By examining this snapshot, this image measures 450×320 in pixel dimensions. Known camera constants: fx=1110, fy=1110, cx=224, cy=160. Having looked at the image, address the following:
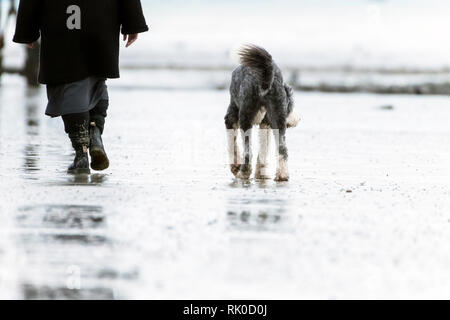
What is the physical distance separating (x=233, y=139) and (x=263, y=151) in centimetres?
29

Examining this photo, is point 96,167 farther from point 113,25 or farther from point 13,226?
point 13,226

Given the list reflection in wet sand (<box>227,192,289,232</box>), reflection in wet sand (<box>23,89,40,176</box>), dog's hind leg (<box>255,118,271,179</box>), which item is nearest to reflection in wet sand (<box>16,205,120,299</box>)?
reflection in wet sand (<box>227,192,289,232</box>)

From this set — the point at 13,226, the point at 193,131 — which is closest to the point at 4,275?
the point at 13,226

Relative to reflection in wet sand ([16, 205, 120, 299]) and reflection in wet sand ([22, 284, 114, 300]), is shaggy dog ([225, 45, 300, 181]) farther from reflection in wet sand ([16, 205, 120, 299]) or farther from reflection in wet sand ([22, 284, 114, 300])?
reflection in wet sand ([22, 284, 114, 300])

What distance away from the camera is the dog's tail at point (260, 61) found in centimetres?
920

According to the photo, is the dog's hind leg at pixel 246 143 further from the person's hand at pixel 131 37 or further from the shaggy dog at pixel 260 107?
the person's hand at pixel 131 37

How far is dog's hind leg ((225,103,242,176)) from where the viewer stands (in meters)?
9.87

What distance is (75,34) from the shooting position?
9656 mm

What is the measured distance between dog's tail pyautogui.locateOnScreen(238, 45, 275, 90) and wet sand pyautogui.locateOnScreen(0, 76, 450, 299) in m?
0.89

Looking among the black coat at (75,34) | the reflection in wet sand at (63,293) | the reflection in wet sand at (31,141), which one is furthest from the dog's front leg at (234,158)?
the reflection in wet sand at (63,293)

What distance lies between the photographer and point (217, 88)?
37.5 meters

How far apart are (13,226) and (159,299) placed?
2236mm

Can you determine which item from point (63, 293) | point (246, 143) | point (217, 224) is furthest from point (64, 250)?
point (246, 143)
